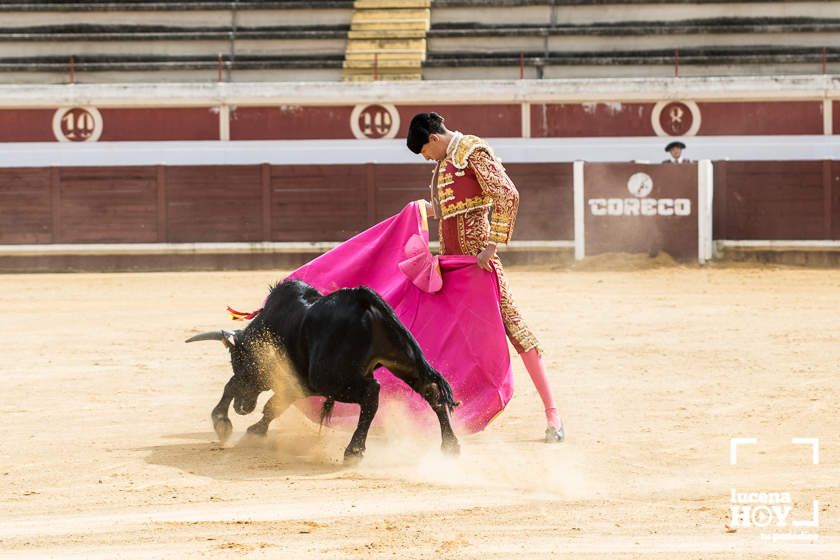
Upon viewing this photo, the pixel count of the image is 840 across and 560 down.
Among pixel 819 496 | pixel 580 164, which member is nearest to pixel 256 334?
pixel 819 496

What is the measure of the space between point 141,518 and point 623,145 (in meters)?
10.6

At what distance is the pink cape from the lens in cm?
388

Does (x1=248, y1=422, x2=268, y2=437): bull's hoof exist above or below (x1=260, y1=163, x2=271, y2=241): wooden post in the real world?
below

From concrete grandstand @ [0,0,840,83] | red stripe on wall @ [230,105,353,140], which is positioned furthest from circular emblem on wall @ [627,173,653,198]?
red stripe on wall @ [230,105,353,140]

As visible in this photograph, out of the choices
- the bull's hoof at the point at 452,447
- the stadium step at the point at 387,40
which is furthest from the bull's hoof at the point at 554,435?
the stadium step at the point at 387,40

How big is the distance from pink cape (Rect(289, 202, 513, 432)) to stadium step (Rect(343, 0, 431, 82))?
9.64 metres

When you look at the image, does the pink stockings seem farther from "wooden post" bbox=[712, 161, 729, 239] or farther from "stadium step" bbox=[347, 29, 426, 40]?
"stadium step" bbox=[347, 29, 426, 40]

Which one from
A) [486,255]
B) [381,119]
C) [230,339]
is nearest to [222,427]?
[230,339]

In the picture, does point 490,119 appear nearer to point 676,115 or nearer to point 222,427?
point 676,115

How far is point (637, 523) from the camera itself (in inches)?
113

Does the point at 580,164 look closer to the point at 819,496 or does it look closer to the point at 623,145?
the point at 623,145

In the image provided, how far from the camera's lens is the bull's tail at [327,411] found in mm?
3758

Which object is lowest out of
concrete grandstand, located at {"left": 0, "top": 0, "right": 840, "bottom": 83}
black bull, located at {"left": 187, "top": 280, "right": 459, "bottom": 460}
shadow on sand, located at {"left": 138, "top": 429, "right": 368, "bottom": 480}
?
shadow on sand, located at {"left": 138, "top": 429, "right": 368, "bottom": 480}

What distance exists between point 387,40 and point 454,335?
1083cm
